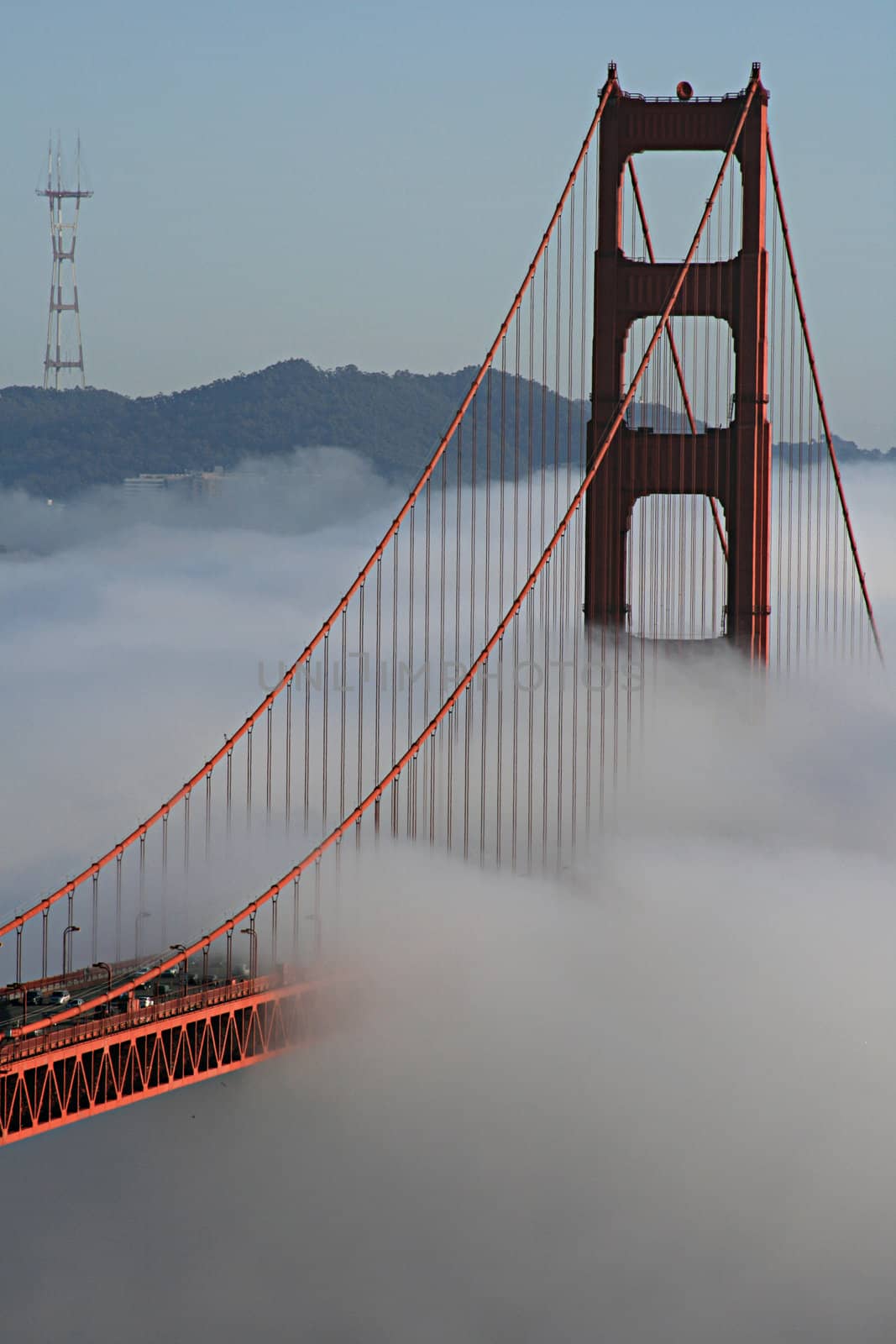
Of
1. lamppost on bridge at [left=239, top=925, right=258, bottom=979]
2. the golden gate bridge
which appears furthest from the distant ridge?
lamppost on bridge at [left=239, top=925, right=258, bottom=979]

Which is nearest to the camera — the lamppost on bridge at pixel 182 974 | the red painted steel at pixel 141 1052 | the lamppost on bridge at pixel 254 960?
the red painted steel at pixel 141 1052

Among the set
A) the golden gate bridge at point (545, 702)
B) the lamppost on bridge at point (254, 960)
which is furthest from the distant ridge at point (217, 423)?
the lamppost on bridge at point (254, 960)

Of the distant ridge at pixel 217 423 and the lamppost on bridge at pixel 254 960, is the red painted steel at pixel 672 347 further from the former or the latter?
the distant ridge at pixel 217 423

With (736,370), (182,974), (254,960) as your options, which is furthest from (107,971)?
(736,370)

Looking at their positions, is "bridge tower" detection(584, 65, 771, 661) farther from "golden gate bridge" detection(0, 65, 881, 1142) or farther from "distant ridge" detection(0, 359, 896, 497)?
"distant ridge" detection(0, 359, 896, 497)

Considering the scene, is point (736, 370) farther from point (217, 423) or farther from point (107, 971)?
point (217, 423)

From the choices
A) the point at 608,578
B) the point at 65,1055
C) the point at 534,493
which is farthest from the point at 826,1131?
the point at 534,493
